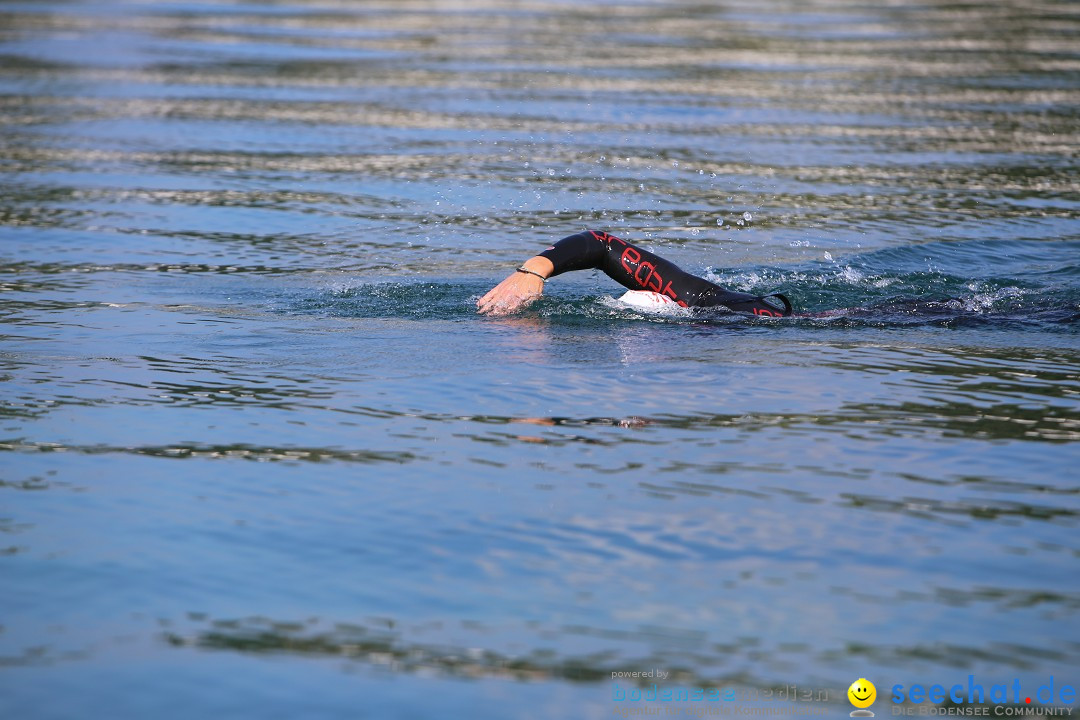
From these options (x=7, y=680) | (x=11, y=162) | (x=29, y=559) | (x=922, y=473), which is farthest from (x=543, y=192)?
(x=7, y=680)

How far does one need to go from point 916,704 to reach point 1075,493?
211 centimetres

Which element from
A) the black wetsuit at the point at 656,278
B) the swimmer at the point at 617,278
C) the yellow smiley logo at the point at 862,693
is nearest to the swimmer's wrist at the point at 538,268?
the swimmer at the point at 617,278

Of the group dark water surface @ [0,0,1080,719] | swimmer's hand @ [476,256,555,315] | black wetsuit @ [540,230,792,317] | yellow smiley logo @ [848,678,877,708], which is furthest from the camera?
black wetsuit @ [540,230,792,317]

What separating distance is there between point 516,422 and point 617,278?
2405mm

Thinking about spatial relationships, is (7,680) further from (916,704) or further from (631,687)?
(916,704)

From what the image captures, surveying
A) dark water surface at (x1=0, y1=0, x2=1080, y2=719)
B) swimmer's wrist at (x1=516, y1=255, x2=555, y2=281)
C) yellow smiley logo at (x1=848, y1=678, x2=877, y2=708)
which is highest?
swimmer's wrist at (x1=516, y1=255, x2=555, y2=281)

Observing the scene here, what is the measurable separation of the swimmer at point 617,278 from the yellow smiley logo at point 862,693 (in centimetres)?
443

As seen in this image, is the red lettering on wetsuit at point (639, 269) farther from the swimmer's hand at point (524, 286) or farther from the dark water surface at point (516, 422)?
the swimmer's hand at point (524, 286)

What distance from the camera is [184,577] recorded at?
17.2 feet

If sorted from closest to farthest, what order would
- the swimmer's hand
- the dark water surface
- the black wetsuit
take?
the dark water surface, the swimmer's hand, the black wetsuit

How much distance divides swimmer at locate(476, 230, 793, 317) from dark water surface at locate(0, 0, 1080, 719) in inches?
9.5

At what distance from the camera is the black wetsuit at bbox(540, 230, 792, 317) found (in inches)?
351

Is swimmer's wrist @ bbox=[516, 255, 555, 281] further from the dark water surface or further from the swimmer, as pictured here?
the dark water surface

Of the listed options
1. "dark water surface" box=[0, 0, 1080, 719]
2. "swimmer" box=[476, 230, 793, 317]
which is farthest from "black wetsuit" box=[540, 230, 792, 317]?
"dark water surface" box=[0, 0, 1080, 719]
